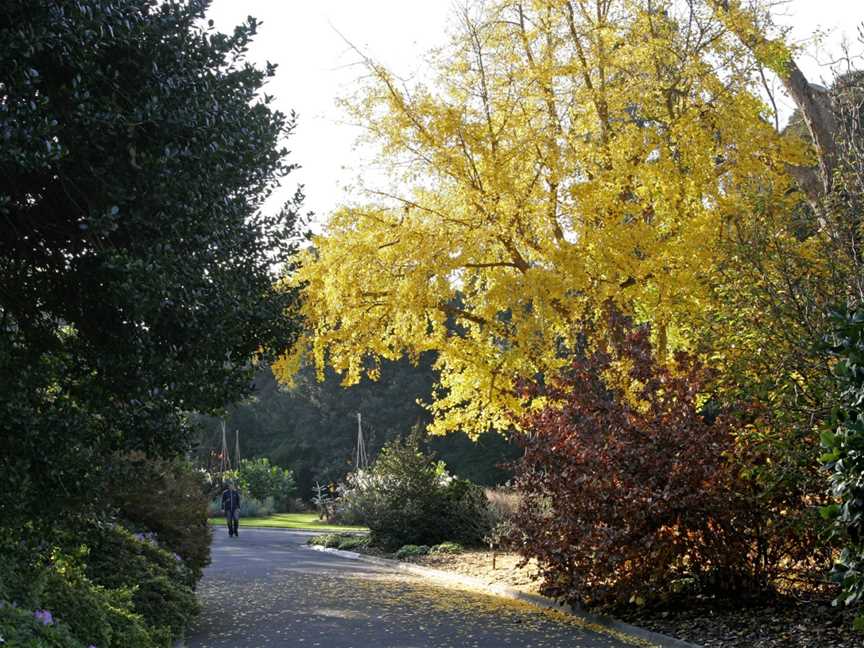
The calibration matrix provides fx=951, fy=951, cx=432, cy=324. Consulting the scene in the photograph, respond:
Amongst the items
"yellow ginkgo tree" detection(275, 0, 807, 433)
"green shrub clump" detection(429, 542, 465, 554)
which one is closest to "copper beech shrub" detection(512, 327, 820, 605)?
"yellow ginkgo tree" detection(275, 0, 807, 433)

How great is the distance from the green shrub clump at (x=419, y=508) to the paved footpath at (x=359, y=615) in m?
3.59

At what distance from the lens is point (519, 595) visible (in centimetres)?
1452

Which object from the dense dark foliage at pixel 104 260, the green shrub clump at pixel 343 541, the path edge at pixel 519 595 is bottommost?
the path edge at pixel 519 595

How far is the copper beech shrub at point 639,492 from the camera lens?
1066cm

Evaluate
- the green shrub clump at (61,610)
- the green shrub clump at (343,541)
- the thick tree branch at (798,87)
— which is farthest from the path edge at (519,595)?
→ the thick tree branch at (798,87)

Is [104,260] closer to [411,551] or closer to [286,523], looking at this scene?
[411,551]

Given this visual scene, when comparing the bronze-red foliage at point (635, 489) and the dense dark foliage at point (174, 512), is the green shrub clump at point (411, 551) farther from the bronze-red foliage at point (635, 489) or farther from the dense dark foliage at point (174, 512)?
the bronze-red foliage at point (635, 489)

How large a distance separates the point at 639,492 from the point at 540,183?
23.5 feet

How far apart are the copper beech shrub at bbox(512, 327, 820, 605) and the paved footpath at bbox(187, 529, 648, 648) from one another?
2.91ft

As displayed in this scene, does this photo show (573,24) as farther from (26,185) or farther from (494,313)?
(26,185)

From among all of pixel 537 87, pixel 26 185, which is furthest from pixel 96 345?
pixel 537 87

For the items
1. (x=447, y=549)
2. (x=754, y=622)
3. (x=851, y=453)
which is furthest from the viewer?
(x=447, y=549)

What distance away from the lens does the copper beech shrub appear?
1066 cm

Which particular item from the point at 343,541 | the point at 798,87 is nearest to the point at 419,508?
the point at 343,541
